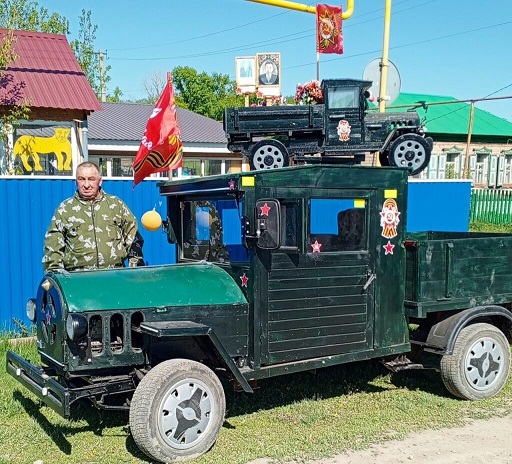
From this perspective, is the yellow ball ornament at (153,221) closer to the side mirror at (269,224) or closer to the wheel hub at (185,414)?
the side mirror at (269,224)

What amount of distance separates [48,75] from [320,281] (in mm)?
8976

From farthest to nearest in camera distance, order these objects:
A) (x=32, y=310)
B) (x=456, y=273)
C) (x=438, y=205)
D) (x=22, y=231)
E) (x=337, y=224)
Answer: (x=438, y=205) < (x=22, y=231) < (x=456, y=273) < (x=337, y=224) < (x=32, y=310)

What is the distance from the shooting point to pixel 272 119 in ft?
22.7

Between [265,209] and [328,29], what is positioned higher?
[328,29]

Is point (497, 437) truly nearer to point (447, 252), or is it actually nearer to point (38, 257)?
point (447, 252)

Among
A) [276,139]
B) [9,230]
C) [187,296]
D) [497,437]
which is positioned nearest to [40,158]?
[9,230]

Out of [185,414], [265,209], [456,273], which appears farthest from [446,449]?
[265,209]

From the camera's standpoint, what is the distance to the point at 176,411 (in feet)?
13.8

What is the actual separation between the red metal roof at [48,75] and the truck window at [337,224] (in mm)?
7563

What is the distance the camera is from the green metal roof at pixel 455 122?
2695cm

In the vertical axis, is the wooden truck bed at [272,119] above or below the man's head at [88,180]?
above

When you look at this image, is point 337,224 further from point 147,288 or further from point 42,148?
point 42,148

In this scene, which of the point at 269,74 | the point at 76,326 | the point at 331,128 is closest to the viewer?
the point at 76,326

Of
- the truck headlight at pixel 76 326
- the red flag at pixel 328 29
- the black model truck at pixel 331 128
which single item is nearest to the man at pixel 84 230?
the truck headlight at pixel 76 326
